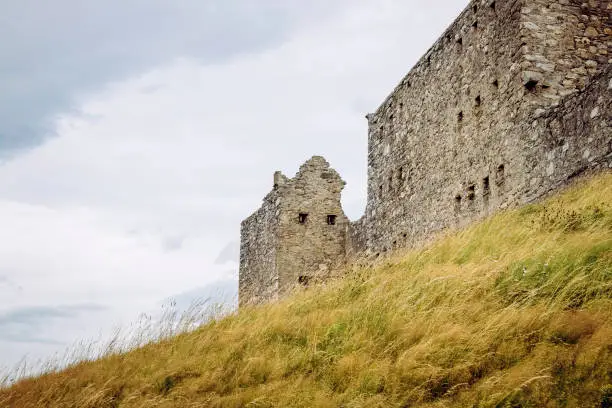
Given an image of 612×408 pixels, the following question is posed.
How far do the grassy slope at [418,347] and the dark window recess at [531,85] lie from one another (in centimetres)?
541

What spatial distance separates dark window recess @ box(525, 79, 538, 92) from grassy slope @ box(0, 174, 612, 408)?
5410mm

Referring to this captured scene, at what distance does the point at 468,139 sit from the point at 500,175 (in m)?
1.79

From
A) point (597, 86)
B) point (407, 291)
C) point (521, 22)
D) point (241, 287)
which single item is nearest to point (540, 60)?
point (521, 22)

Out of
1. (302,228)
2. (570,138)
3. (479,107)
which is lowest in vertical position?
(570,138)

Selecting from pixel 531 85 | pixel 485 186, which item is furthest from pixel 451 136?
pixel 531 85

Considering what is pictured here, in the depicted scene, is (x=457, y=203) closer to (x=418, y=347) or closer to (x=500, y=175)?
(x=500, y=175)

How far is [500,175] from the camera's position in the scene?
45.6ft

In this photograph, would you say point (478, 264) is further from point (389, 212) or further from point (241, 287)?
point (241, 287)

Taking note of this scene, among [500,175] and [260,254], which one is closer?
[500,175]

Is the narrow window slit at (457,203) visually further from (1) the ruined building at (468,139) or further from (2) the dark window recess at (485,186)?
(2) the dark window recess at (485,186)

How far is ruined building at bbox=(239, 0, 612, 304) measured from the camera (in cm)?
1199

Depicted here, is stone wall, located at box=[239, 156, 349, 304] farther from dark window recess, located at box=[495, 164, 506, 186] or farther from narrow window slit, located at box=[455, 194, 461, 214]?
dark window recess, located at box=[495, 164, 506, 186]

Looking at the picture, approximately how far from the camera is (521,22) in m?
13.5

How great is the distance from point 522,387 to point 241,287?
20386mm
